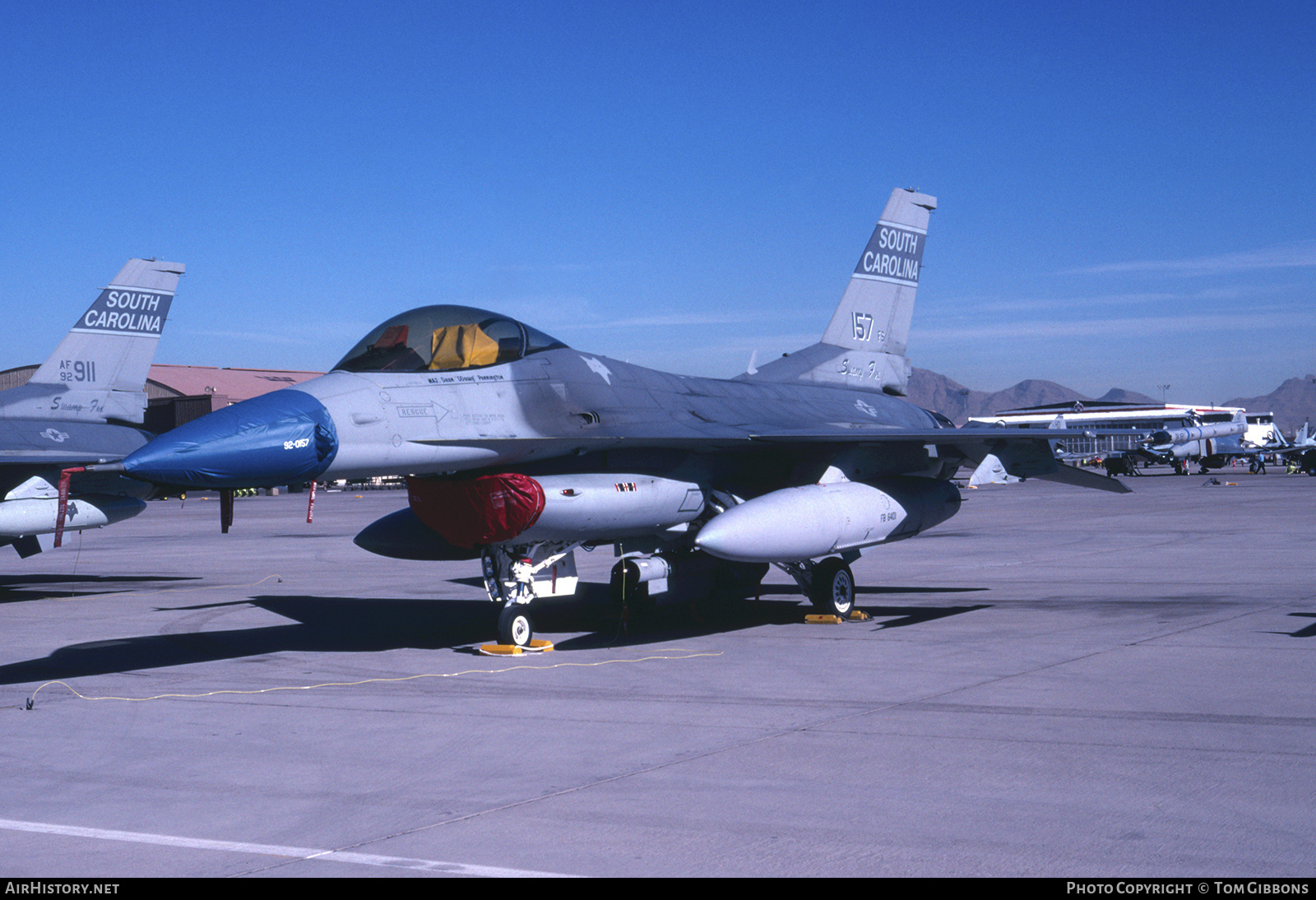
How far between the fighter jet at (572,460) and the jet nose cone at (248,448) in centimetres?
1

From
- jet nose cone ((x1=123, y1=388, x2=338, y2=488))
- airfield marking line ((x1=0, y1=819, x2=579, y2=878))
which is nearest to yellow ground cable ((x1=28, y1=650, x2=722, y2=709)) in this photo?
jet nose cone ((x1=123, y1=388, x2=338, y2=488))

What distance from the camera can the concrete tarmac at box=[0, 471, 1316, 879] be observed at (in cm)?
488

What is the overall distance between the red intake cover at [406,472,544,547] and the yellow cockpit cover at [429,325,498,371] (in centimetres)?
105

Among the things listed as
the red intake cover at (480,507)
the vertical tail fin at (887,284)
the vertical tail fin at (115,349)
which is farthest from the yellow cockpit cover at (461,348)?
the vertical tail fin at (115,349)

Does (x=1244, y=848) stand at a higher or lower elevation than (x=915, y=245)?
lower

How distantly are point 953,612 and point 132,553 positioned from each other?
19647 mm

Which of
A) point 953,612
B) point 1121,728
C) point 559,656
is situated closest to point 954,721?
point 1121,728

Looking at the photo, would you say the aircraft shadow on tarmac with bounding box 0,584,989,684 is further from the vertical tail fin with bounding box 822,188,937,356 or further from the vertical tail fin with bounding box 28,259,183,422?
the vertical tail fin with bounding box 28,259,183,422

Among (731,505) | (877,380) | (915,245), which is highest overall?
(915,245)

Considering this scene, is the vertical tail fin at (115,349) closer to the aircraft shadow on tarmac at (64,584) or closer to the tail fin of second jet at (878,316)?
the aircraft shadow on tarmac at (64,584)

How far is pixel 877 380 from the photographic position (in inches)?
656

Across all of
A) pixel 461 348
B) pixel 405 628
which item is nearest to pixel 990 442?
pixel 461 348

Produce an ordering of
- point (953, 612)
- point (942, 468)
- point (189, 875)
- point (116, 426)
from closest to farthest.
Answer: point (189, 875), point (953, 612), point (942, 468), point (116, 426)

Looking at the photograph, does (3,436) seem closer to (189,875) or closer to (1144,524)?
(189,875)
